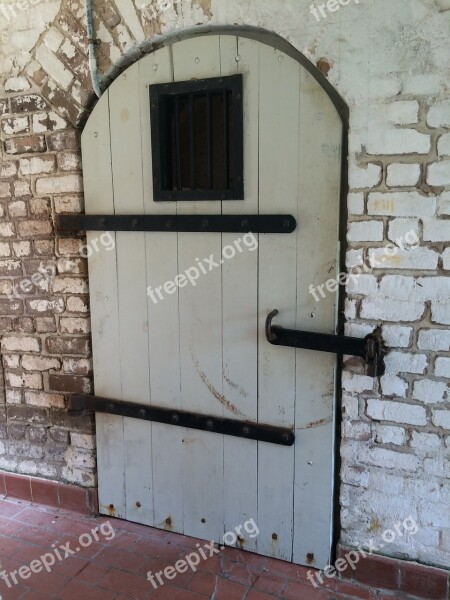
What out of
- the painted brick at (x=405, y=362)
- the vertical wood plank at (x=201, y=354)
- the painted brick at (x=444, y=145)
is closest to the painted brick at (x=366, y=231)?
the painted brick at (x=444, y=145)

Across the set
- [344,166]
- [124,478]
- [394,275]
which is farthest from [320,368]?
[124,478]

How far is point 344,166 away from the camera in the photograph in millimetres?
1832

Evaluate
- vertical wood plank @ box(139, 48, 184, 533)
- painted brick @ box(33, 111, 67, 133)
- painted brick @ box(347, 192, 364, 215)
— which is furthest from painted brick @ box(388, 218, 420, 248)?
painted brick @ box(33, 111, 67, 133)

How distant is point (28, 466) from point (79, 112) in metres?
1.76

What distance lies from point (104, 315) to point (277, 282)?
835mm

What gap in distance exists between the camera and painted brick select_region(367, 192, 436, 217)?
5.63 feet

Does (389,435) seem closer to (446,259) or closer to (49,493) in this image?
(446,259)

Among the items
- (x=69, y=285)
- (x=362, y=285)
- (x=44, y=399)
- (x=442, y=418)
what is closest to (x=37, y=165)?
(x=69, y=285)

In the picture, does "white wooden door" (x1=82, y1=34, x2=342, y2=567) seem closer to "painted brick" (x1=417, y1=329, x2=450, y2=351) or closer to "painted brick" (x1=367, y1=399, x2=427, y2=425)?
"painted brick" (x1=367, y1=399, x2=427, y2=425)

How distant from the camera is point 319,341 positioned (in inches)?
74.0

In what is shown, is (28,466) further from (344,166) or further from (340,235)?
(344,166)

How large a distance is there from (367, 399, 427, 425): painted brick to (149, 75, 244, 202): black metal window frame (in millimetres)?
932

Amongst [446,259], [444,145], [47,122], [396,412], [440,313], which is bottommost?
[396,412]

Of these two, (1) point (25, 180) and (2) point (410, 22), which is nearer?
(2) point (410, 22)
